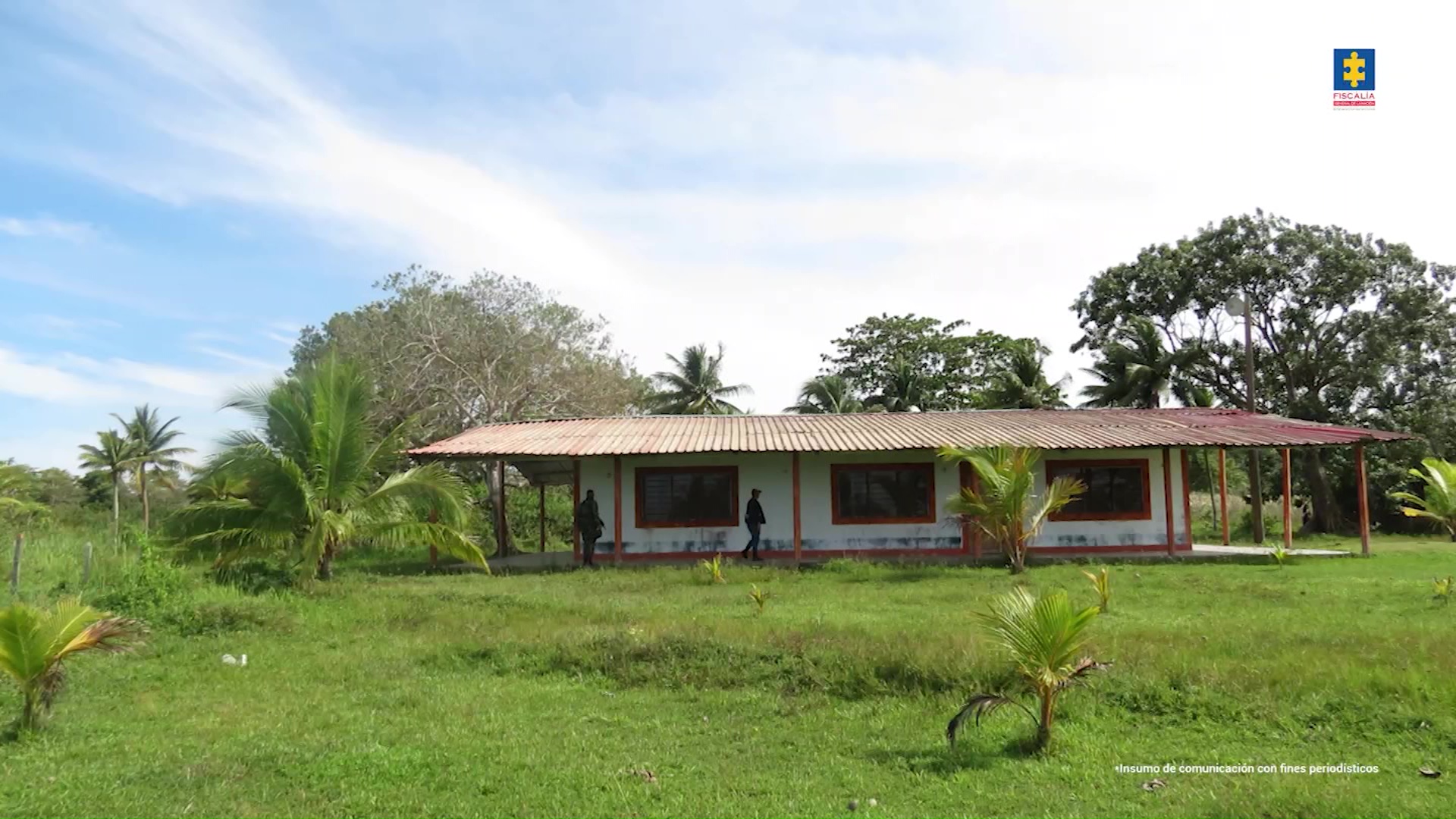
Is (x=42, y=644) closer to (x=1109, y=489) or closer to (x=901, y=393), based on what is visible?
(x=1109, y=489)

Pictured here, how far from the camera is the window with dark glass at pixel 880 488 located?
742 inches

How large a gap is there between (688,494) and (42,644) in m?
13.4

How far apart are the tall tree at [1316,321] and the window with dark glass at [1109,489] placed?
446 inches

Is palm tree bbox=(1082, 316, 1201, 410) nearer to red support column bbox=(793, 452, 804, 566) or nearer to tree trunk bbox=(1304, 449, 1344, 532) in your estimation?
tree trunk bbox=(1304, 449, 1344, 532)

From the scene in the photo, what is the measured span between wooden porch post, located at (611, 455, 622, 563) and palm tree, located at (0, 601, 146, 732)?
11.3m

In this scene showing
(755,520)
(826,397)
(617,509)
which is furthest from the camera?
(826,397)

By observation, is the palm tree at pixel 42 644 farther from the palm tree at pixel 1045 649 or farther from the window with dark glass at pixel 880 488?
the window with dark glass at pixel 880 488

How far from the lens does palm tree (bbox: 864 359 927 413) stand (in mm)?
34594

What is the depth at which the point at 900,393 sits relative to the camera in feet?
114

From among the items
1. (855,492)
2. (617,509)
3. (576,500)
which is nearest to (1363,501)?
(855,492)

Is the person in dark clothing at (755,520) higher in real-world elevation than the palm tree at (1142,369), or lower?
lower

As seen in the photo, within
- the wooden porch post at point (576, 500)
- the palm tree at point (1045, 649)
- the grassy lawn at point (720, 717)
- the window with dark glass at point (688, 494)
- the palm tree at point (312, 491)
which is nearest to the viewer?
the grassy lawn at point (720, 717)

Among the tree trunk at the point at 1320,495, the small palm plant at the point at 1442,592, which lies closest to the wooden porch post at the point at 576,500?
the small palm plant at the point at 1442,592

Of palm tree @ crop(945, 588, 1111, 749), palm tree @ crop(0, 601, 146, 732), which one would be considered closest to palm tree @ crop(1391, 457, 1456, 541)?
palm tree @ crop(945, 588, 1111, 749)
